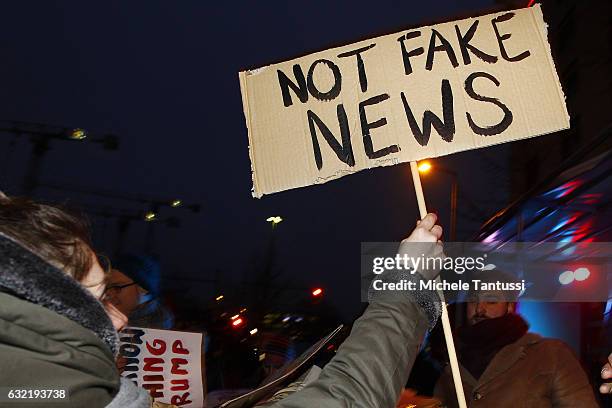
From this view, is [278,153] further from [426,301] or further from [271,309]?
[271,309]

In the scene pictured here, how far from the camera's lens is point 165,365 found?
139 inches

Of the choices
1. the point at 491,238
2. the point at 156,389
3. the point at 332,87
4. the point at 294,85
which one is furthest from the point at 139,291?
the point at 491,238

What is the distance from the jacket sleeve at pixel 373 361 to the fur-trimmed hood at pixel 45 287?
0.53 metres

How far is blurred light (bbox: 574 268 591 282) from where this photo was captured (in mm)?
7281

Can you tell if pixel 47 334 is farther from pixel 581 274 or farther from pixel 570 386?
pixel 581 274

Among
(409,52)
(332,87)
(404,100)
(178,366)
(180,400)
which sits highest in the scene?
(409,52)

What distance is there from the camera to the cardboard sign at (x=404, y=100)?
203cm

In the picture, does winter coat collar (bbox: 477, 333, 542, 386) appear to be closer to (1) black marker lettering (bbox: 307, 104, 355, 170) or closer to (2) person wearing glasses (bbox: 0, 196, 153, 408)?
(1) black marker lettering (bbox: 307, 104, 355, 170)

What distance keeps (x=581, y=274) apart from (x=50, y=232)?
26.3ft

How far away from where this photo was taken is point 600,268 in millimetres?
7156

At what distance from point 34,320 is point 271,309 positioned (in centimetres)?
4060

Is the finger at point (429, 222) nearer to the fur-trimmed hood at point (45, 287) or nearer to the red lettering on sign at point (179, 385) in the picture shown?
the fur-trimmed hood at point (45, 287)

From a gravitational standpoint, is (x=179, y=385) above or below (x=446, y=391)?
above

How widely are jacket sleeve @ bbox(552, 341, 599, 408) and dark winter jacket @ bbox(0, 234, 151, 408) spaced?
2504 millimetres
